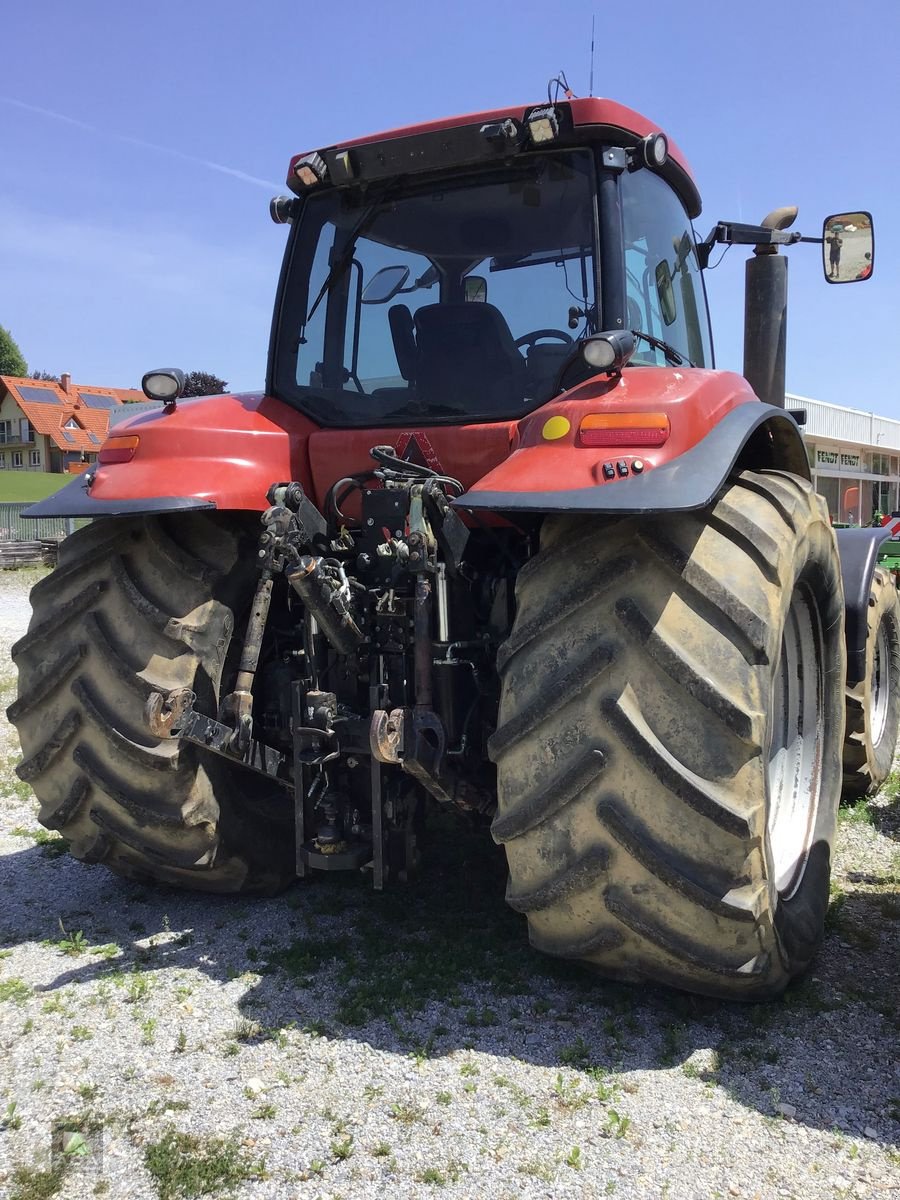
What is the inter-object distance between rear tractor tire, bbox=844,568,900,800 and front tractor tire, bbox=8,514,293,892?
2906mm

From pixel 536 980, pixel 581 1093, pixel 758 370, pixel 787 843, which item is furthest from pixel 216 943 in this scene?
pixel 758 370

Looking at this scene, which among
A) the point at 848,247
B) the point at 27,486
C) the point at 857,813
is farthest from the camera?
the point at 27,486

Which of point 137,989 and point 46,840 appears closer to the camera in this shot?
point 137,989

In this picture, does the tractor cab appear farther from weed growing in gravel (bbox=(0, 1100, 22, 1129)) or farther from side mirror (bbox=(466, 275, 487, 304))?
weed growing in gravel (bbox=(0, 1100, 22, 1129))

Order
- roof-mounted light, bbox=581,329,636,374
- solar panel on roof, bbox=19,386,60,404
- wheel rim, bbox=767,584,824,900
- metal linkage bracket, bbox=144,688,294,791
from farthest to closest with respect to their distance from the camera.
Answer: solar panel on roof, bbox=19,386,60,404
wheel rim, bbox=767,584,824,900
metal linkage bracket, bbox=144,688,294,791
roof-mounted light, bbox=581,329,636,374

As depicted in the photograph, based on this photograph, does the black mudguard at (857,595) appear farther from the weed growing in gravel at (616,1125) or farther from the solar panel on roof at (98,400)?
the solar panel on roof at (98,400)

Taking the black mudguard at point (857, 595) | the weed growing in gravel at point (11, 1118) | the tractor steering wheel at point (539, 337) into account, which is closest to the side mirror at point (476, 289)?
the tractor steering wheel at point (539, 337)

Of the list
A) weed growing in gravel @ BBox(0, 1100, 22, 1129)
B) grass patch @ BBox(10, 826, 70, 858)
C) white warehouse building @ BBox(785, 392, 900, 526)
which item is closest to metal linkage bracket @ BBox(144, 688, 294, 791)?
weed growing in gravel @ BBox(0, 1100, 22, 1129)

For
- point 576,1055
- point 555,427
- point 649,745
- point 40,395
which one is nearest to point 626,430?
point 555,427

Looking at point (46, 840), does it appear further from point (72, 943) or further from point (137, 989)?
point (137, 989)

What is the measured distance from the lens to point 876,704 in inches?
208

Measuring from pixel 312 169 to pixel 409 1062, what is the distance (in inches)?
115

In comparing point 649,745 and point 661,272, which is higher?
point 661,272

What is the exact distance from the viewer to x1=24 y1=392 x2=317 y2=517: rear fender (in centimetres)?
300
